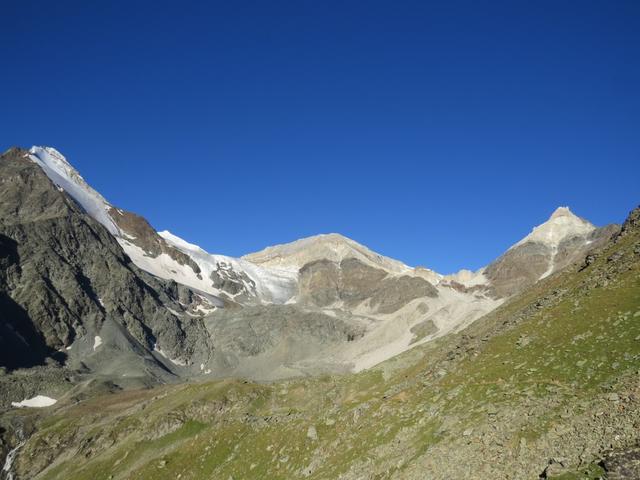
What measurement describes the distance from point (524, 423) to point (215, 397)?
77.4m

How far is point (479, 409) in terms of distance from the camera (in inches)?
1401

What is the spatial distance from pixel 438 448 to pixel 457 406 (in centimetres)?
466

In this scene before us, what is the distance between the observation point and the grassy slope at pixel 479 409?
30.0 m

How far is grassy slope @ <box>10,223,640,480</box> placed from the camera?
30.0 meters

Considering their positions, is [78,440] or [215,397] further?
[78,440]

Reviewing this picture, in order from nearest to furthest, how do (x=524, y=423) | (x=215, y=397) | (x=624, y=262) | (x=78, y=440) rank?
(x=524, y=423), (x=624, y=262), (x=215, y=397), (x=78, y=440)

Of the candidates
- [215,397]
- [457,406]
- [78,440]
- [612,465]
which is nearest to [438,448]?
[457,406]

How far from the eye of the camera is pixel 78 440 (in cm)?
12344

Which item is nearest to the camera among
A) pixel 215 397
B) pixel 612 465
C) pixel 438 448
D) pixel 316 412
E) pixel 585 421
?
pixel 612 465

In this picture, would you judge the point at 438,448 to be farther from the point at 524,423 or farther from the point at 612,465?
the point at 612,465

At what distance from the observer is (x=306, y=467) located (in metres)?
46.2

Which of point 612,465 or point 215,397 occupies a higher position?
point 215,397

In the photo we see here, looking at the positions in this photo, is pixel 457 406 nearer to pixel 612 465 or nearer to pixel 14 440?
pixel 612 465

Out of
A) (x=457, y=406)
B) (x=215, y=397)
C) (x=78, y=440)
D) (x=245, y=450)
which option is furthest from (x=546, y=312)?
(x=78, y=440)
